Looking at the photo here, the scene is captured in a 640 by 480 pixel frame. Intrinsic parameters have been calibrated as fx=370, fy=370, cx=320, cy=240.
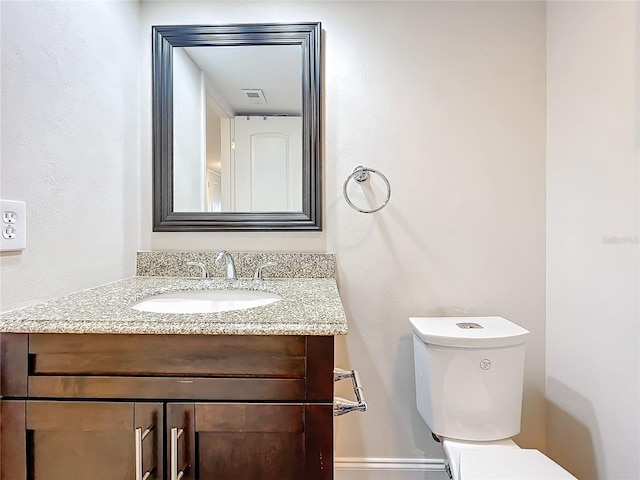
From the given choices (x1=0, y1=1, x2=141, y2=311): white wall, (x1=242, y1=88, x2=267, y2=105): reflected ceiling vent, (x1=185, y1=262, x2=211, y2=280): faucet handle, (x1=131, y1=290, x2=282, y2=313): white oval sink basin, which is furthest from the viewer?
(x1=242, y1=88, x2=267, y2=105): reflected ceiling vent

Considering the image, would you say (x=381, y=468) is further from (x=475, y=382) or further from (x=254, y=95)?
(x=254, y=95)

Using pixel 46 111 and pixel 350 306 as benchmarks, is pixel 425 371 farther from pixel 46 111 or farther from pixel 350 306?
pixel 46 111

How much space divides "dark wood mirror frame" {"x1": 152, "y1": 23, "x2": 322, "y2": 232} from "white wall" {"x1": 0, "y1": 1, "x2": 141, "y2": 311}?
0.09 m

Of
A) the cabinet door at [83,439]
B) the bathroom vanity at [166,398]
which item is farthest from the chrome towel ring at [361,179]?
A: the cabinet door at [83,439]

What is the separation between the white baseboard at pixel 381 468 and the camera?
149 centimetres

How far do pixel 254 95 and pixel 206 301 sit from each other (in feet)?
2.70

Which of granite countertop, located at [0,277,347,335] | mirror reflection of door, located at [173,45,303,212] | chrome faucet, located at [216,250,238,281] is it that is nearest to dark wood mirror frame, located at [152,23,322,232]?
mirror reflection of door, located at [173,45,303,212]

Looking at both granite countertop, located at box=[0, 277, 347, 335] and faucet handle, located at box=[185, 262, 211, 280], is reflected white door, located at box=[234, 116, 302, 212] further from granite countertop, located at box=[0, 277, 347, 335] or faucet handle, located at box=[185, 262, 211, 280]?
granite countertop, located at box=[0, 277, 347, 335]

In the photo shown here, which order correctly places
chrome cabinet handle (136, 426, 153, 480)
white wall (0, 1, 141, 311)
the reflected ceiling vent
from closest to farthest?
chrome cabinet handle (136, 426, 153, 480), white wall (0, 1, 141, 311), the reflected ceiling vent

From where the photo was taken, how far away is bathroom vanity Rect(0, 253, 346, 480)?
81 centimetres

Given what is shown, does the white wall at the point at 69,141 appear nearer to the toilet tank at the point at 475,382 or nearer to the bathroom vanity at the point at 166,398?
the bathroom vanity at the point at 166,398

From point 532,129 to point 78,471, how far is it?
1.80 m

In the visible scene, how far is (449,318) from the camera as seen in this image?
1.42 m

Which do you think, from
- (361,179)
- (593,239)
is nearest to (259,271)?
(361,179)
